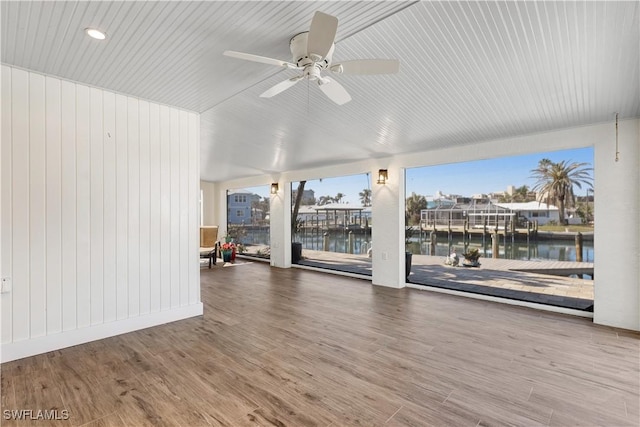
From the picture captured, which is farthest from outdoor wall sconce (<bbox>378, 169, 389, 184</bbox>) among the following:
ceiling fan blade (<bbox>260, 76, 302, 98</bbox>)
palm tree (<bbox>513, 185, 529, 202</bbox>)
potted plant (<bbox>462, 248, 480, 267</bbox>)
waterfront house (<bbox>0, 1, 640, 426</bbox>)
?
ceiling fan blade (<bbox>260, 76, 302, 98</bbox>)

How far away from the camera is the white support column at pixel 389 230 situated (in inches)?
229

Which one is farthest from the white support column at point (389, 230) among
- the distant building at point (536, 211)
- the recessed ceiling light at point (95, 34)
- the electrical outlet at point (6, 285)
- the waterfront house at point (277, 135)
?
the electrical outlet at point (6, 285)

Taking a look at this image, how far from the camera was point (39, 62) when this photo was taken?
8.87ft

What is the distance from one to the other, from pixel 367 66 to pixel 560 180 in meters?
4.07

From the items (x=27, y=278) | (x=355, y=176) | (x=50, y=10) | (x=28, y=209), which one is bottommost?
(x=27, y=278)

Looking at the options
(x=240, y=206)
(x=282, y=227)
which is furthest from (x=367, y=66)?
(x=240, y=206)

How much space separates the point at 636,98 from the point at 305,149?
435 cm

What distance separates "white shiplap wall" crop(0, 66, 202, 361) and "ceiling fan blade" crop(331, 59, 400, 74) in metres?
2.62

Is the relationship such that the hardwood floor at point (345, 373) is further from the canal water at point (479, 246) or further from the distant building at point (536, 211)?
the distant building at point (536, 211)

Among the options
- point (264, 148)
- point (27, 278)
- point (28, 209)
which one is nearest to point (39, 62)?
point (28, 209)

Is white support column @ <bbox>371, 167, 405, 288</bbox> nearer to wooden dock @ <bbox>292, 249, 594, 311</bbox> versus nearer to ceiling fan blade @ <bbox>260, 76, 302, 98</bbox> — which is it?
wooden dock @ <bbox>292, 249, 594, 311</bbox>

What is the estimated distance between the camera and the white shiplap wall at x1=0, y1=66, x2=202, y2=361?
9.21 ft

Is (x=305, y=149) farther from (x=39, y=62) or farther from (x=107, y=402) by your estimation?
(x=107, y=402)

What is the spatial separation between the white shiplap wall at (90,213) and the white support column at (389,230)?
11.3 ft
